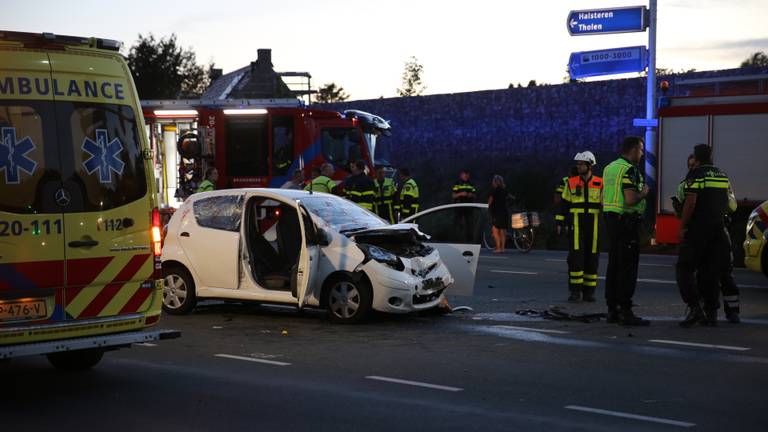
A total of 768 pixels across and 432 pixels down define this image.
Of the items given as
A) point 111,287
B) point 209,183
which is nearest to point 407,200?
point 209,183

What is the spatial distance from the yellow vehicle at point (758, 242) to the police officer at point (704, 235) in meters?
3.35

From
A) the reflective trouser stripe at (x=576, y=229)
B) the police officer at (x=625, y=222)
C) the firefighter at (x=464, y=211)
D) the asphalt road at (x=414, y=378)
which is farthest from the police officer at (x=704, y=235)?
the firefighter at (x=464, y=211)

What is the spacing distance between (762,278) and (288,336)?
29.5 feet

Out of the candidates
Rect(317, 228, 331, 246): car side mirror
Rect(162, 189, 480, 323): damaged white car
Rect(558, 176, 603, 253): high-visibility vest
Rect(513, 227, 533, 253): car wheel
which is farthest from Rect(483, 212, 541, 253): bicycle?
Rect(317, 228, 331, 246): car side mirror

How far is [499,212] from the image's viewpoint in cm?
2358

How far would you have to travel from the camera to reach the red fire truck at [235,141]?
912 inches

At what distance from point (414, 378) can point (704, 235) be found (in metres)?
4.33

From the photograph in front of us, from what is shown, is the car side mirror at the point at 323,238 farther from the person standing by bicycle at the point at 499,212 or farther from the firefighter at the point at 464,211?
the person standing by bicycle at the point at 499,212

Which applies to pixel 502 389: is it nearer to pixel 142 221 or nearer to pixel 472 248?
pixel 142 221

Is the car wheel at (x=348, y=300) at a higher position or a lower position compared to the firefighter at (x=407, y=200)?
lower

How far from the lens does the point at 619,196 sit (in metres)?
12.1

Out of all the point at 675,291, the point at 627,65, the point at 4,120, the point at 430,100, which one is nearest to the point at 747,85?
the point at 627,65

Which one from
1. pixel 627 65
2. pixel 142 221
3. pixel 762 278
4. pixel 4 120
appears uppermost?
pixel 627 65

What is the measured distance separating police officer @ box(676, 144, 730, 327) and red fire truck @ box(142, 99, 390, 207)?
1235cm
